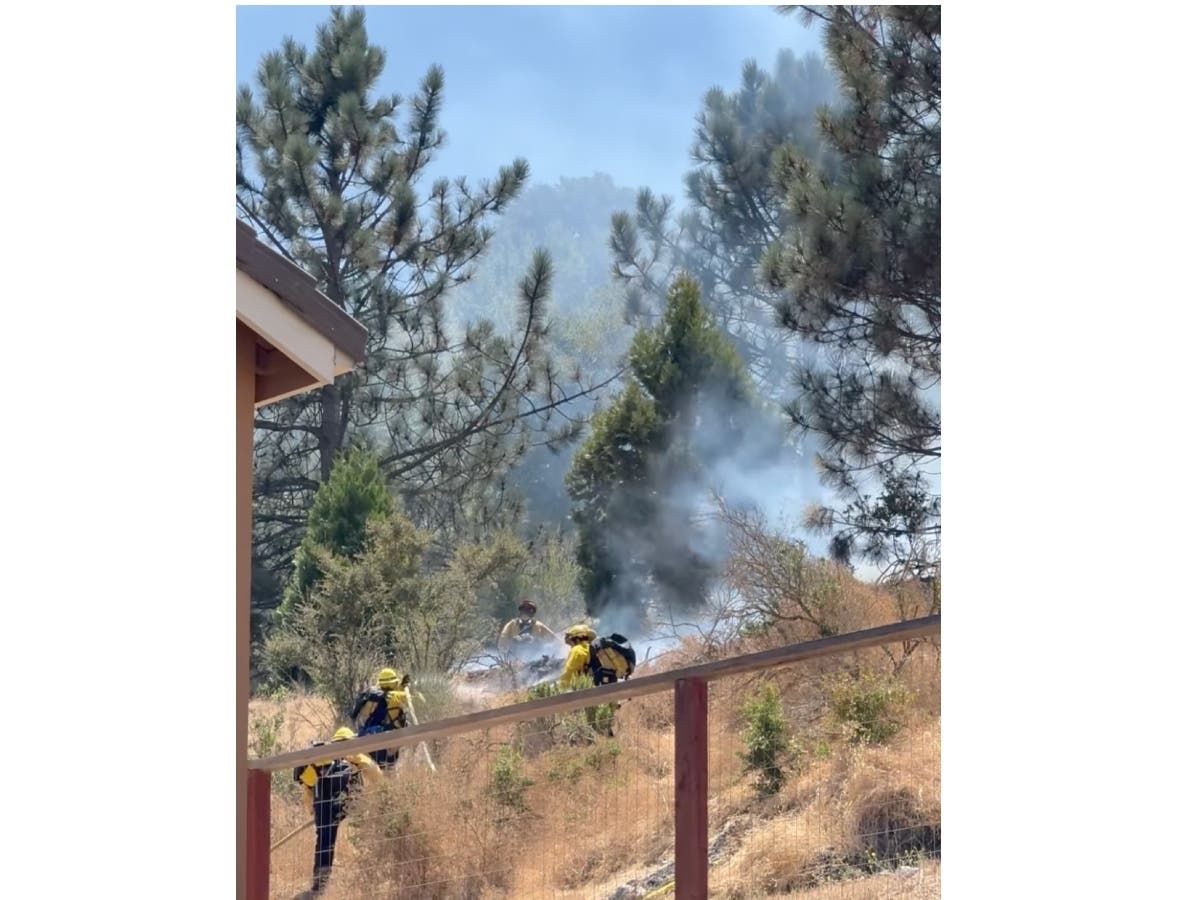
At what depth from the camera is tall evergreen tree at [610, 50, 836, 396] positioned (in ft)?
32.4

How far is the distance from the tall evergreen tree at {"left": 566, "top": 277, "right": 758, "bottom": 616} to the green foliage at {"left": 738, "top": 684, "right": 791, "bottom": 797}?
12.5 ft

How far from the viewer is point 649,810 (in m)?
5.04

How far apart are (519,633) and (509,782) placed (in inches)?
152

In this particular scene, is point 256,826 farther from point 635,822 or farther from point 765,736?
point 765,736

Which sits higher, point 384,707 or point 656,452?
point 656,452

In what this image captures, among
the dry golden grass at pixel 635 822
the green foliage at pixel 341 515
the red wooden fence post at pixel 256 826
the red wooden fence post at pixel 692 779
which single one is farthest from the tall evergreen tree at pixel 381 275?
the red wooden fence post at pixel 692 779

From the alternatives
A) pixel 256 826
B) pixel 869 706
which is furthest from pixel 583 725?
pixel 256 826

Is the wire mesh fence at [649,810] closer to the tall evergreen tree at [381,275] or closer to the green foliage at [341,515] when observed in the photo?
the green foliage at [341,515]

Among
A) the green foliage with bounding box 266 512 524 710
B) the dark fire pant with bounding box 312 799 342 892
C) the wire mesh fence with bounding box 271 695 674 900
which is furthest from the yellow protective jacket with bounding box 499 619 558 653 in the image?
the dark fire pant with bounding box 312 799 342 892

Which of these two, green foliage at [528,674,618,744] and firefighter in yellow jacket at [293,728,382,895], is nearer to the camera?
firefighter in yellow jacket at [293,728,382,895]

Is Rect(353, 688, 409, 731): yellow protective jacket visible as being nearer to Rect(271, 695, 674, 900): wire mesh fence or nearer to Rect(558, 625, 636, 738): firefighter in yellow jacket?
Rect(271, 695, 674, 900): wire mesh fence

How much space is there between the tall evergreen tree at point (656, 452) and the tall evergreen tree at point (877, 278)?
1.10 m

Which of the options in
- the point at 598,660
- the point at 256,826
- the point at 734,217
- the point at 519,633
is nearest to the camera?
the point at 256,826
